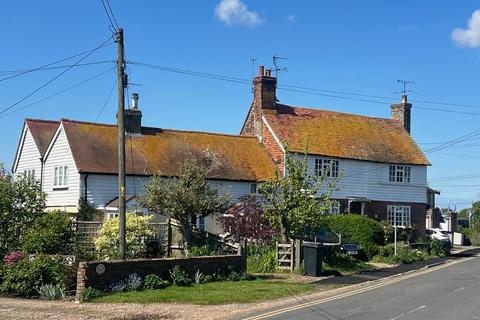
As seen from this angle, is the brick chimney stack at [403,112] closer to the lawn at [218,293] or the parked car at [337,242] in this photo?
the parked car at [337,242]

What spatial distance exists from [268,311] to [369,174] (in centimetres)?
2919

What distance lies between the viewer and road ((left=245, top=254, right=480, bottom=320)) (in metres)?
13.5

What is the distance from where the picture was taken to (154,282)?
58.7 ft

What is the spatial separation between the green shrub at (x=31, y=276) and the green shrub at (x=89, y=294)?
51.0 inches

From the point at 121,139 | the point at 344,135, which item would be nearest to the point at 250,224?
the point at 121,139

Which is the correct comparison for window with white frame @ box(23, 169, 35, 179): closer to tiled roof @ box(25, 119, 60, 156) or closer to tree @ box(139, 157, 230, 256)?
tiled roof @ box(25, 119, 60, 156)


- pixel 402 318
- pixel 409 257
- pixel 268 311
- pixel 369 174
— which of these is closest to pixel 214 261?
pixel 268 311

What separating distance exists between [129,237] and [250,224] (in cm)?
587

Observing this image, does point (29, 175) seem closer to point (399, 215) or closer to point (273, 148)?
point (273, 148)

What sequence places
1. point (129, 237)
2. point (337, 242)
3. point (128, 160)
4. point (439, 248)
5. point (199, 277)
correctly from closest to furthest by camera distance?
point (199, 277) < point (129, 237) < point (337, 242) < point (128, 160) < point (439, 248)

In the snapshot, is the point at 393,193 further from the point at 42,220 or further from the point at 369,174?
the point at 42,220

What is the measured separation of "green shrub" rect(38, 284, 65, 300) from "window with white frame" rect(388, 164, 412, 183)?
3086 centimetres

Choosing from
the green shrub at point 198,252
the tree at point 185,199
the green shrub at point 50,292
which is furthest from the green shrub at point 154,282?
the tree at point 185,199

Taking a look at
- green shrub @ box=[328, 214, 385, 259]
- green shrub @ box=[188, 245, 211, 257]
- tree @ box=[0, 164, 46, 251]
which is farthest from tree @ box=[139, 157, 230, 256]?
green shrub @ box=[328, 214, 385, 259]
